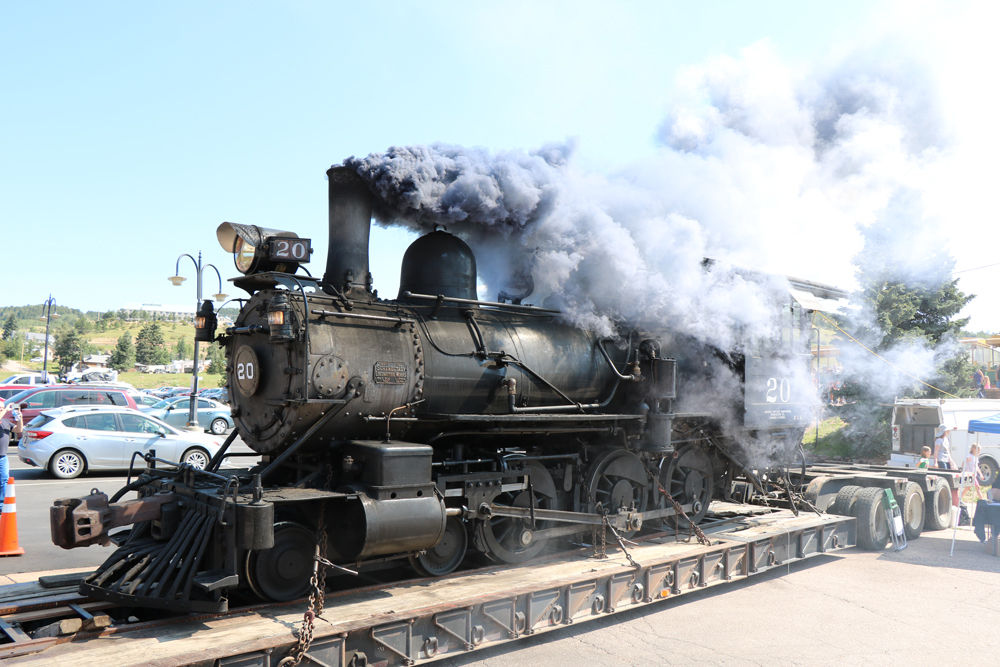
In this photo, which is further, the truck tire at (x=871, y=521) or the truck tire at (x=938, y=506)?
the truck tire at (x=938, y=506)

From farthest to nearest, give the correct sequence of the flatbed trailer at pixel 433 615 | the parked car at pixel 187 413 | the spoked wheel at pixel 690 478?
1. the parked car at pixel 187 413
2. the spoked wheel at pixel 690 478
3. the flatbed trailer at pixel 433 615

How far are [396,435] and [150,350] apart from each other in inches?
3572

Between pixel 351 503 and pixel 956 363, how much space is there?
20.3 meters

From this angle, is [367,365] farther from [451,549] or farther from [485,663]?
[485,663]

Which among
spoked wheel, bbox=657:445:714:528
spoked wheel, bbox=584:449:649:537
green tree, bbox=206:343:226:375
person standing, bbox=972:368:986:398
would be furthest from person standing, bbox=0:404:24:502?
green tree, bbox=206:343:226:375

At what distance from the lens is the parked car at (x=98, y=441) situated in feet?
47.6

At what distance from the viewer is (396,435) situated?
20.5ft

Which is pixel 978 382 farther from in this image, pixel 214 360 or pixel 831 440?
pixel 214 360

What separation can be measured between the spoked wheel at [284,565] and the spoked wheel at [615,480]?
316 cm

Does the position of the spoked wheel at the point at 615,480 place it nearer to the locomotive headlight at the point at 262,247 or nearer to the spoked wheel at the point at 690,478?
A: the spoked wheel at the point at 690,478

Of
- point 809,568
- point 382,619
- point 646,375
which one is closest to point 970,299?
point 809,568

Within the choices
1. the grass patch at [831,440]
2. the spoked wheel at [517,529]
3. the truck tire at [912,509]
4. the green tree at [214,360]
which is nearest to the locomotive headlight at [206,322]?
the spoked wheel at [517,529]

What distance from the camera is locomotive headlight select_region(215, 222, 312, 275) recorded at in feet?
19.3

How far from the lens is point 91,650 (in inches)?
166
